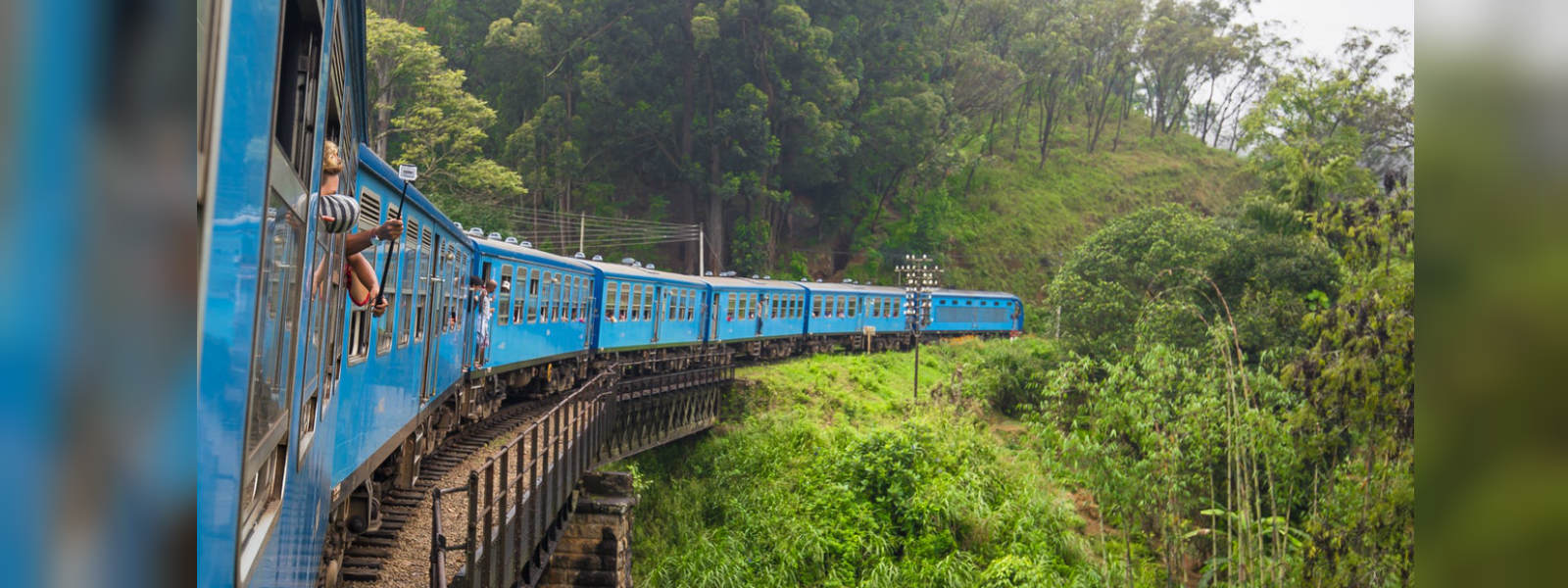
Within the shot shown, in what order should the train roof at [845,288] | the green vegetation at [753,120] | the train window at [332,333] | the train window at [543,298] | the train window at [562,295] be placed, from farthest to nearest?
the green vegetation at [753,120]
the train roof at [845,288]
the train window at [562,295]
the train window at [543,298]
the train window at [332,333]

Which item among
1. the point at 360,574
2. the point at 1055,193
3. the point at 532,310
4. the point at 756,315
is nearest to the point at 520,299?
the point at 532,310

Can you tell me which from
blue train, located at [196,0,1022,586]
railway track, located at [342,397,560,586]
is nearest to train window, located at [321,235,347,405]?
blue train, located at [196,0,1022,586]

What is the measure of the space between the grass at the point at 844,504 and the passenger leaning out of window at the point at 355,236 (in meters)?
10.0

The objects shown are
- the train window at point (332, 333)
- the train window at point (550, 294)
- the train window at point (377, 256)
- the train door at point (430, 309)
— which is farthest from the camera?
the train window at point (550, 294)

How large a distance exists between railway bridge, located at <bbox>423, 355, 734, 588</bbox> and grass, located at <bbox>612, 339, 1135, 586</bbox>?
1258mm

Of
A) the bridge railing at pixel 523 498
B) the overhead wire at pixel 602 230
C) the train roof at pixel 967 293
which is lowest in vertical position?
the bridge railing at pixel 523 498

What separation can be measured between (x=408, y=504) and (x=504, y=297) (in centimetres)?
434

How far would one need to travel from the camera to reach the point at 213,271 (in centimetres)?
104

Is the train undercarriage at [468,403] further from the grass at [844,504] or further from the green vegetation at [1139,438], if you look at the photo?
the grass at [844,504]

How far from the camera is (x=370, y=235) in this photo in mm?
4020

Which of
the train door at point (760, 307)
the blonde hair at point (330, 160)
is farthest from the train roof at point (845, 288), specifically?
the blonde hair at point (330, 160)

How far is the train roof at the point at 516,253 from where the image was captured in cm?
1177

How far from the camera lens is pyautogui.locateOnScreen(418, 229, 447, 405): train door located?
830cm
